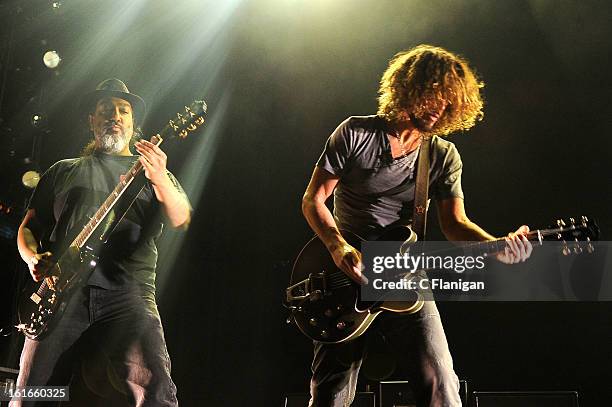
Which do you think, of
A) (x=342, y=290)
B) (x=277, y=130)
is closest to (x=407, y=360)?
(x=342, y=290)

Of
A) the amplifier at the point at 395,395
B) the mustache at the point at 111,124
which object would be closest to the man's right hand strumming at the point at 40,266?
the mustache at the point at 111,124

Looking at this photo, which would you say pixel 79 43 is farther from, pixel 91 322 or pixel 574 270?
pixel 574 270

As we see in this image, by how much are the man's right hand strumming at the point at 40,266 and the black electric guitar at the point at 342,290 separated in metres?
1.20

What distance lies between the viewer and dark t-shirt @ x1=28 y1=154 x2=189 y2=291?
312 cm

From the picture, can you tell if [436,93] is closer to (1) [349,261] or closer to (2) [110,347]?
(1) [349,261]

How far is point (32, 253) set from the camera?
323 cm

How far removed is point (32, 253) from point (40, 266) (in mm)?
115

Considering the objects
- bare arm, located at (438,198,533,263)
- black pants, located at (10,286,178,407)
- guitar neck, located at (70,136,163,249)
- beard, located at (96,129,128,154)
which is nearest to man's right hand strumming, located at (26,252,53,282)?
guitar neck, located at (70,136,163,249)

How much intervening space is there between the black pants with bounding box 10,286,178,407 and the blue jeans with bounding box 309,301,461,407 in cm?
73

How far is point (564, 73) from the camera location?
13.9 ft

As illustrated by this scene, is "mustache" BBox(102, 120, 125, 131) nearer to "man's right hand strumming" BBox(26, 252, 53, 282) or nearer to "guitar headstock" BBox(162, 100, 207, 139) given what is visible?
"guitar headstock" BBox(162, 100, 207, 139)

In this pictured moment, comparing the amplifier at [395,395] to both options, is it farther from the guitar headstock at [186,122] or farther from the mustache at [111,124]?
the mustache at [111,124]

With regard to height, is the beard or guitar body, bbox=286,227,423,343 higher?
the beard

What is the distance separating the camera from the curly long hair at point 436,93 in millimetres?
3146
